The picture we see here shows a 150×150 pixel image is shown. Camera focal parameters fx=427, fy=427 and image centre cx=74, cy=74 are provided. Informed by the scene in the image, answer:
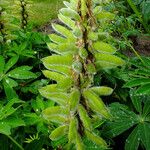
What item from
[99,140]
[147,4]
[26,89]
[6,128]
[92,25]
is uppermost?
[92,25]

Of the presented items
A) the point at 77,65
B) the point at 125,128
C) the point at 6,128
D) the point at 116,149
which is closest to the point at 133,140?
the point at 125,128

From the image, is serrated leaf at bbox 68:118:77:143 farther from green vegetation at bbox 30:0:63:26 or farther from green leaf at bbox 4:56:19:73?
green vegetation at bbox 30:0:63:26

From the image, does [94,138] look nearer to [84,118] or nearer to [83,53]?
[84,118]

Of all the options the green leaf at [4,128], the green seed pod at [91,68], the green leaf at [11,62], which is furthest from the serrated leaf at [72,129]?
the green leaf at [11,62]

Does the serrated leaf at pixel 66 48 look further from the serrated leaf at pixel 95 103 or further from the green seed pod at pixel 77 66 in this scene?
the serrated leaf at pixel 95 103

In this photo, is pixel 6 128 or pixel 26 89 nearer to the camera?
pixel 6 128

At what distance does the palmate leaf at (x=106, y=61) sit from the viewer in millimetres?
1715

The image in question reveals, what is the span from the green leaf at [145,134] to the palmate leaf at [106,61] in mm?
757

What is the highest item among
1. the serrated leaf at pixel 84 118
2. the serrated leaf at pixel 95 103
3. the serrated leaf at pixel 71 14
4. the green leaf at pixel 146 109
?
the serrated leaf at pixel 71 14

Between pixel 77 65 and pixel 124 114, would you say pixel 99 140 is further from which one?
pixel 124 114

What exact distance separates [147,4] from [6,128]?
1326 mm

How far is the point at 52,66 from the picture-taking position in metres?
1.77

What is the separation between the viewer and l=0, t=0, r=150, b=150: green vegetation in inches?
67.3

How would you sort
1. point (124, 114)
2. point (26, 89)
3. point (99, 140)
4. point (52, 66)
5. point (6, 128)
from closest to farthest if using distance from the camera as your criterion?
point (52, 66), point (99, 140), point (6, 128), point (124, 114), point (26, 89)
